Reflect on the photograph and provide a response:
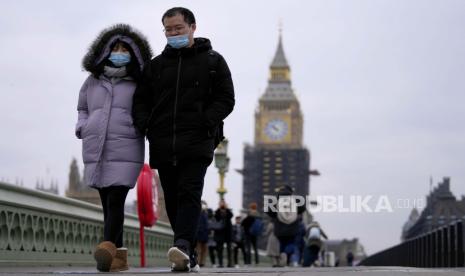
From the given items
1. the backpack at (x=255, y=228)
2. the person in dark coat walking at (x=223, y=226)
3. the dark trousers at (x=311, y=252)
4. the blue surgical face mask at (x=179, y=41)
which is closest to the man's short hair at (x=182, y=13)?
the blue surgical face mask at (x=179, y=41)

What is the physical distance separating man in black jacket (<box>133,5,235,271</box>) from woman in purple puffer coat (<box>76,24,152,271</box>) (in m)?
0.24

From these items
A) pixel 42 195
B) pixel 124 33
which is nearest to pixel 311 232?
pixel 42 195

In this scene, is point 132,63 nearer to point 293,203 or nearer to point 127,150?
point 127,150

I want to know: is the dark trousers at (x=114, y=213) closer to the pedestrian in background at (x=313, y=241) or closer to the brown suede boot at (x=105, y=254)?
the brown suede boot at (x=105, y=254)

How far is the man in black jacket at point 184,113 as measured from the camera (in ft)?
28.3

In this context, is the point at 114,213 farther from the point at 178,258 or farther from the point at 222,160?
the point at 222,160

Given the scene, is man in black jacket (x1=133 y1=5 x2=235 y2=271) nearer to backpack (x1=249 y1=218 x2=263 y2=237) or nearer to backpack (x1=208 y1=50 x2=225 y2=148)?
backpack (x1=208 y1=50 x2=225 y2=148)

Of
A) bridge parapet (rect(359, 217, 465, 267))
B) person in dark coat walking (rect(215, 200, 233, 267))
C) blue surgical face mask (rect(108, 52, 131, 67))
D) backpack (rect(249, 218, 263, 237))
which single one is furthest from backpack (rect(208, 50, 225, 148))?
backpack (rect(249, 218, 263, 237))

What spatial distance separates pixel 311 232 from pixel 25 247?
9138mm

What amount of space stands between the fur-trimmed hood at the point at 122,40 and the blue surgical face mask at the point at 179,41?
19.2 inches

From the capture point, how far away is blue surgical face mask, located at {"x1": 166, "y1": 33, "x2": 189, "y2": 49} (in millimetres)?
8711

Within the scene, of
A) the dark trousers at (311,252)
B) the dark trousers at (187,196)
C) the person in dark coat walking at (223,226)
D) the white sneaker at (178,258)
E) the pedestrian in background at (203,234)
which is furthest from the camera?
the person in dark coat walking at (223,226)

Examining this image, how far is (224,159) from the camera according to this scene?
36.8 meters

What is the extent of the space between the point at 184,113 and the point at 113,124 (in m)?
0.70
